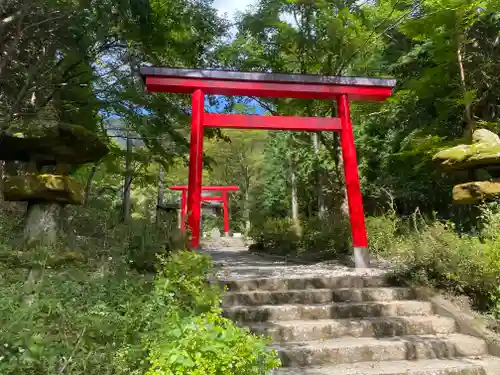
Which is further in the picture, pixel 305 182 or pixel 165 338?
pixel 305 182

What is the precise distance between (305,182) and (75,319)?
18299mm

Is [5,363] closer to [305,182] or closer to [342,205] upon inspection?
[342,205]

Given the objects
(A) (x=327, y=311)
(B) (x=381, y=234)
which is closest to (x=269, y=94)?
(B) (x=381, y=234)

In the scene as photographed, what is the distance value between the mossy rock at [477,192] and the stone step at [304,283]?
202 cm

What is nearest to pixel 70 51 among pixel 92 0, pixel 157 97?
pixel 92 0

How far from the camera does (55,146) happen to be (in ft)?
18.9

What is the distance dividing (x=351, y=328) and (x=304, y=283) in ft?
3.57

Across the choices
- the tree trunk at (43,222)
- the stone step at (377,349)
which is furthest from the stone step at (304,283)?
the tree trunk at (43,222)

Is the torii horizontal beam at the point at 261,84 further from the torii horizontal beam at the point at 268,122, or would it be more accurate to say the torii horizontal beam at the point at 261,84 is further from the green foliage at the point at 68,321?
the green foliage at the point at 68,321

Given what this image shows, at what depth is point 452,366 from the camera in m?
3.84

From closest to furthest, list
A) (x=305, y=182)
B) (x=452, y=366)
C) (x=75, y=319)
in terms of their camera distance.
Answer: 1. (x=75, y=319)
2. (x=452, y=366)
3. (x=305, y=182)

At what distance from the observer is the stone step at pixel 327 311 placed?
183 inches

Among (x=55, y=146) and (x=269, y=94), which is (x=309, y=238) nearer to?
(x=269, y=94)

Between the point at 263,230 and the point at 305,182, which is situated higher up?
the point at 305,182
